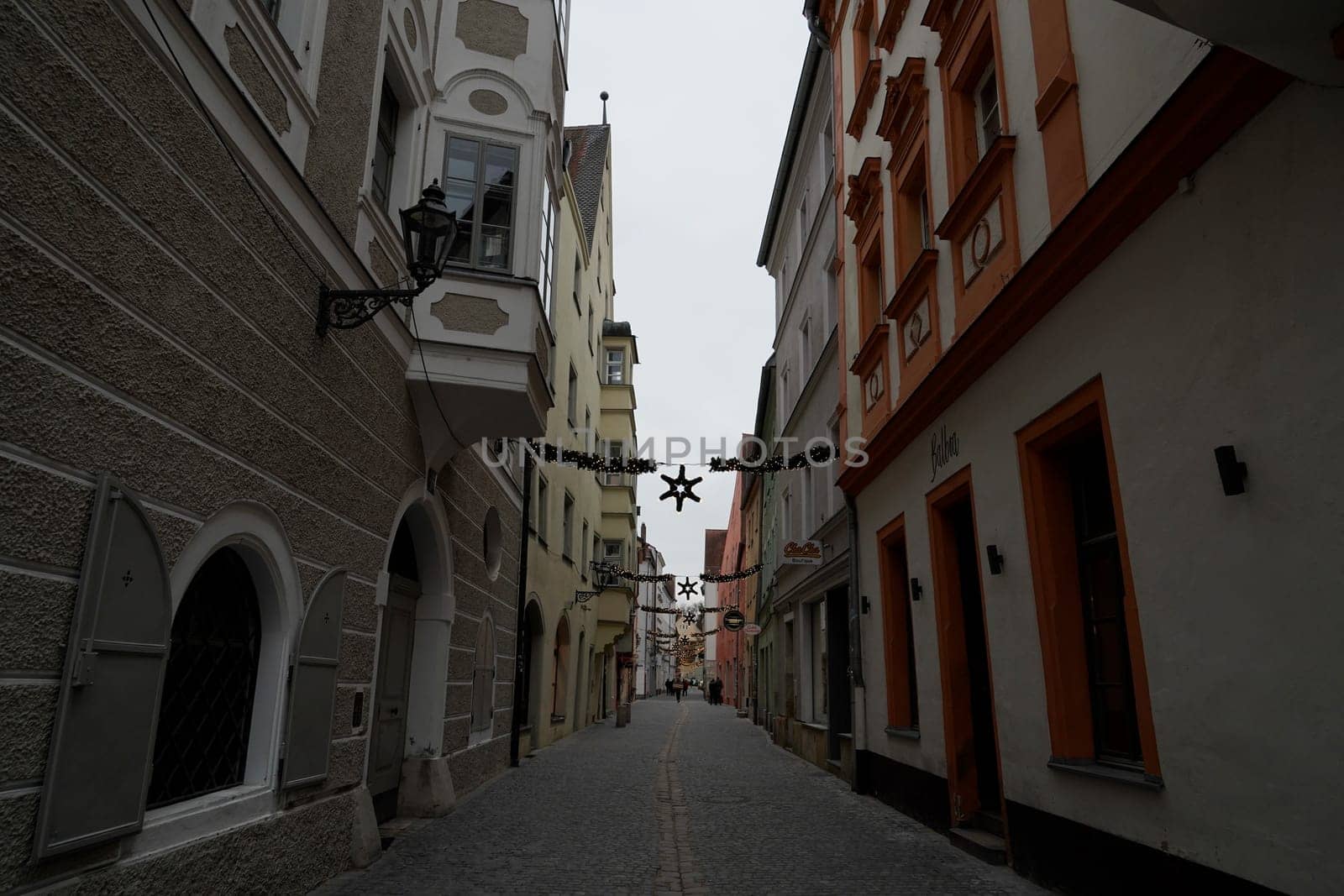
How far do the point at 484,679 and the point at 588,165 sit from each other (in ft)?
53.6

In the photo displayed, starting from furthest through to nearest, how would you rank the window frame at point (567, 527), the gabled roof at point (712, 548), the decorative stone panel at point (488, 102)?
the gabled roof at point (712, 548) → the window frame at point (567, 527) → the decorative stone panel at point (488, 102)

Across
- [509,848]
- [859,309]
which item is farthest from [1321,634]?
[859,309]

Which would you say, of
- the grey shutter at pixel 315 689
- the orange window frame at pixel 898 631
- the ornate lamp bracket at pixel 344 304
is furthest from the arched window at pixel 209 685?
the orange window frame at pixel 898 631

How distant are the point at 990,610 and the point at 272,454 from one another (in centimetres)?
537

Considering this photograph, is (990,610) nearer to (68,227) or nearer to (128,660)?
(128,660)

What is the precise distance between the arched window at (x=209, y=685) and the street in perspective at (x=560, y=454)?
0.03m

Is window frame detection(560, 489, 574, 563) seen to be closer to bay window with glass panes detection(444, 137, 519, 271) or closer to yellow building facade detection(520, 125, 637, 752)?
yellow building facade detection(520, 125, 637, 752)

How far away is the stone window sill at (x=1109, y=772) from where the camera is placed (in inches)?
190

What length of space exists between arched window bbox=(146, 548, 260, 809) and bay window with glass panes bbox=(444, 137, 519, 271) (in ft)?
14.0

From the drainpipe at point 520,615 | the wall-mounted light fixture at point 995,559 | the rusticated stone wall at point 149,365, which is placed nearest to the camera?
the rusticated stone wall at point 149,365

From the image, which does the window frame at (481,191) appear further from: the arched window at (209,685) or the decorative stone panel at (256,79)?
the arched window at (209,685)

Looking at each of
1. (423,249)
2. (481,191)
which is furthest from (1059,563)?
(481,191)

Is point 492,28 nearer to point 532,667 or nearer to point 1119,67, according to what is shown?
point 1119,67

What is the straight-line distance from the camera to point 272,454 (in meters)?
5.54
